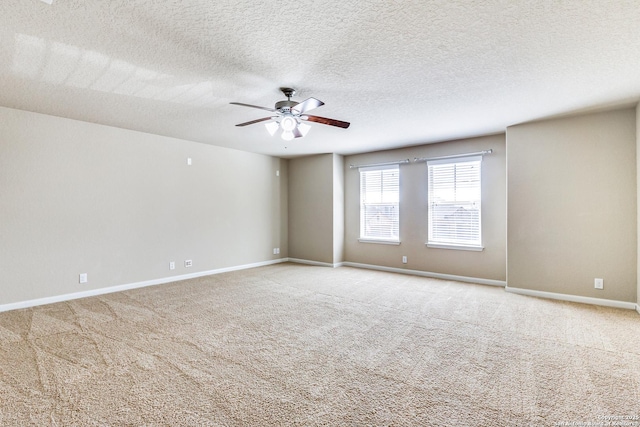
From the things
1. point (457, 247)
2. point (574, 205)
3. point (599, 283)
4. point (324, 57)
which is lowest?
point (599, 283)

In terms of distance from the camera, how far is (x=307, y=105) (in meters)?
3.01

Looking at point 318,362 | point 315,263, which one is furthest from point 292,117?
point 315,263

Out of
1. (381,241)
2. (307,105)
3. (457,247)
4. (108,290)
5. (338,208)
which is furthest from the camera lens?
(338,208)

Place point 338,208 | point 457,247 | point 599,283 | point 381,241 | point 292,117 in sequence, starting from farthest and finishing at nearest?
point 338,208
point 381,241
point 457,247
point 599,283
point 292,117

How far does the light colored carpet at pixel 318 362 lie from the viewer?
6.23 feet

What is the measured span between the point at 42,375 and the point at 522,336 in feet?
13.4

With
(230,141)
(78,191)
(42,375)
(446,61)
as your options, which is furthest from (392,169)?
(42,375)

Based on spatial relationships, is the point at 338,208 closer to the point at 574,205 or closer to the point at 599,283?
the point at 574,205

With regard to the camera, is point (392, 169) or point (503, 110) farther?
point (392, 169)

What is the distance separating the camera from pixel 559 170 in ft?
14.1

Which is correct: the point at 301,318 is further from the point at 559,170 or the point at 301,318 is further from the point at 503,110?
the point at 559,170

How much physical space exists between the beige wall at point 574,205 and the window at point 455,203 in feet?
2.38

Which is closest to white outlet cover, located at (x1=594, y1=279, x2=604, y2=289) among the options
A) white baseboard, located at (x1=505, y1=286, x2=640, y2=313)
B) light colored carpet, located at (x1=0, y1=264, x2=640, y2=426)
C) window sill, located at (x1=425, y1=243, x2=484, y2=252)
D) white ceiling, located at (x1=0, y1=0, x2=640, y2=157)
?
white baseboard, located at (x1=505, y1=286, x2=640, y2=313)

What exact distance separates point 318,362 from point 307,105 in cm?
230
